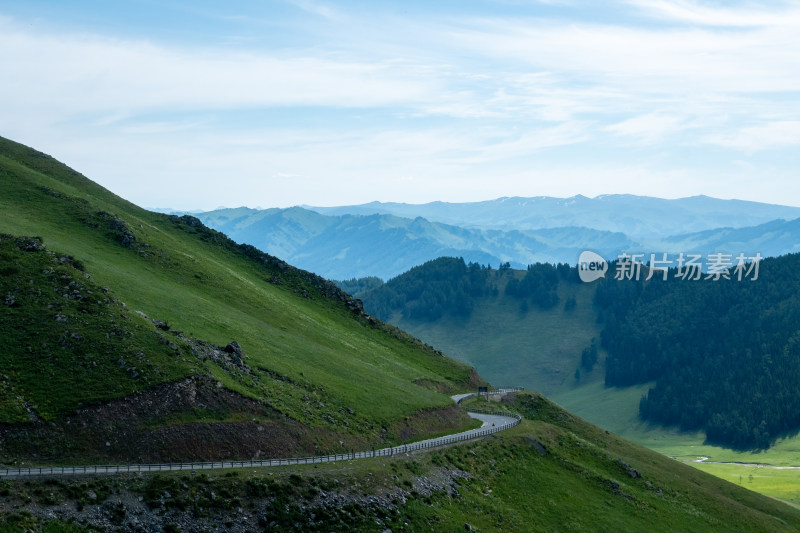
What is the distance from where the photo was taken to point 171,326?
8588cm

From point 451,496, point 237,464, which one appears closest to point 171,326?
point 237,464

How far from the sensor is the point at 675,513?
91.0 metres

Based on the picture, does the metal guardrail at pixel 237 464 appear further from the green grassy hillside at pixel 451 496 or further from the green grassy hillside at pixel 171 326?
the green grassy hillside at pixel 171 326

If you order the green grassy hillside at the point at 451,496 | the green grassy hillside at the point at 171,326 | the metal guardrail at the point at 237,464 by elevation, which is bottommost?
the green grassy hillside at the point at 451,496

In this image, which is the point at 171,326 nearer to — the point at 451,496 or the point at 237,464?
the point at 237,464

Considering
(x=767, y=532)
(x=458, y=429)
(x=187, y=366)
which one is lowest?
(x=767, y=532)

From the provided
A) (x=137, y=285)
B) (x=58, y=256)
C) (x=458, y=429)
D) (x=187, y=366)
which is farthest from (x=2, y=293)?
(x=458, y=429)

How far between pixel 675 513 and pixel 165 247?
81142 mm

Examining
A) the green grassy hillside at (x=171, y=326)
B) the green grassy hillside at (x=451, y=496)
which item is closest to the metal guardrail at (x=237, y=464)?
the green grassy hillside at (x=451, y=496)

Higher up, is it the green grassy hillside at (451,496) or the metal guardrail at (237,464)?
the metal guardrail at (237,464)

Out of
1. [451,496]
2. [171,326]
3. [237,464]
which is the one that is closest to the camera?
[237,464]

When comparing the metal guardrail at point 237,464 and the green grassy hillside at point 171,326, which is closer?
the metal guardrail at point 237,464

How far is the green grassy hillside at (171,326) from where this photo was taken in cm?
6688

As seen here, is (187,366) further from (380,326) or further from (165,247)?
(380,326)
